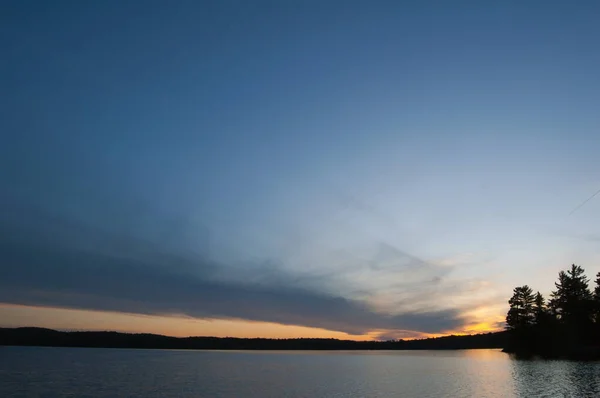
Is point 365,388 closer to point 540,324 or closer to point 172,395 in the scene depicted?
point 172,395

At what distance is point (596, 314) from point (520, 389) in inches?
2916

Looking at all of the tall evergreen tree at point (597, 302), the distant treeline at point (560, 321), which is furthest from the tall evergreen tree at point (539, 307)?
the tall evergreen tree at point (597, 302)

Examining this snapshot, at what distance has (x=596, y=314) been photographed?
114062mm

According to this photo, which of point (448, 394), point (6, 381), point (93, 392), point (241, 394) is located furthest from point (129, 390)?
point (448, 394)

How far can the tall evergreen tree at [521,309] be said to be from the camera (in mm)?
141500

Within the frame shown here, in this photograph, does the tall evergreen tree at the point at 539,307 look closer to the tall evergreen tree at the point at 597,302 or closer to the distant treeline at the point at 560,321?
the distant treeline at the point at 560,321

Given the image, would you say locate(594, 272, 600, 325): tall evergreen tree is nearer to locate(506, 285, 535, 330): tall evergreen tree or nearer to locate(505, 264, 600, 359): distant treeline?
locate(505, 264, 600, 359): distant treeline

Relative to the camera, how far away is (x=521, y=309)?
142875 millimetres

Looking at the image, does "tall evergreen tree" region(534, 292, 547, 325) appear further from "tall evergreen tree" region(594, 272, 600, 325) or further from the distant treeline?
"tall evergreen tree" region(594, 272, 600, 325)

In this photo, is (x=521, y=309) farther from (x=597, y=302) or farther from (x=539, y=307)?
(x=597, y=302)

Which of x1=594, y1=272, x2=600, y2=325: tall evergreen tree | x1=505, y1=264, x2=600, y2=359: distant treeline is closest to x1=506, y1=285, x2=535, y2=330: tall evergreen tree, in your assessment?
x1=505, y1=264, x2=600, y2=359: distant treeline

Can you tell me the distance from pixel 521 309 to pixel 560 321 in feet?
50.2

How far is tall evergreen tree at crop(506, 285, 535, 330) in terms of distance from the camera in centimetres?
14150

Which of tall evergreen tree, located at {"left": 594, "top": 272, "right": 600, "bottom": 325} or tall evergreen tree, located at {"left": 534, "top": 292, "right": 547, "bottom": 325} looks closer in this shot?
tall evergreen tree, located at {"left": 594, "top": 272, "right": 600, "bottom": 325}
